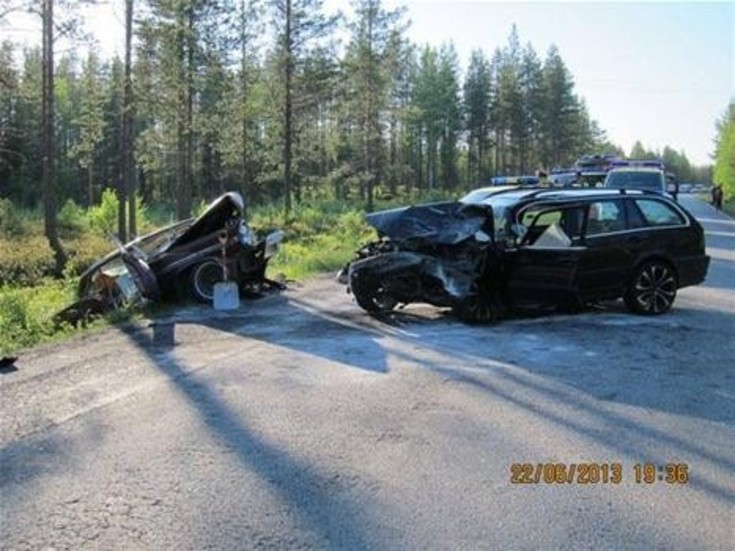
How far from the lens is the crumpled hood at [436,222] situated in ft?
33.9

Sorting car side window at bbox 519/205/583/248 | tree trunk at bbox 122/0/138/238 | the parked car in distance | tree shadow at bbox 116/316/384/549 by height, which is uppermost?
tree trunk at bbox 122/0/138/238

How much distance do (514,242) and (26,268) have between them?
18.9m

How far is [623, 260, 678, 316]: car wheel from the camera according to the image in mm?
10461

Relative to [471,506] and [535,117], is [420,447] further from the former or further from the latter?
[535,117]

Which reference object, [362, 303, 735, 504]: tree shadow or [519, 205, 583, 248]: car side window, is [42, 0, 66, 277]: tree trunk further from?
[362, 303, 735, 504]: tree shadow

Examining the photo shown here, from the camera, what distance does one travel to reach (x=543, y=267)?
10.1 meters


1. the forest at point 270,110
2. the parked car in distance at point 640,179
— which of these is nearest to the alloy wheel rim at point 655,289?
the parked car in distance at point 640,179

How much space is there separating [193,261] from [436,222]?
12.7 feet

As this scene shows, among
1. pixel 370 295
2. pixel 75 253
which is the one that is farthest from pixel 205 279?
pixel 75 253

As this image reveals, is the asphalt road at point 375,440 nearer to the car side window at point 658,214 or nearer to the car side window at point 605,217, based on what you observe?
the car side window at point 605,217

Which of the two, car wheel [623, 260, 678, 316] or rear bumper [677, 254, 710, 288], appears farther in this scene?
rear bumper [677, 254, 710, 288]

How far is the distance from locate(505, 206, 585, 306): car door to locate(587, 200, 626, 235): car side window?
0.34 m

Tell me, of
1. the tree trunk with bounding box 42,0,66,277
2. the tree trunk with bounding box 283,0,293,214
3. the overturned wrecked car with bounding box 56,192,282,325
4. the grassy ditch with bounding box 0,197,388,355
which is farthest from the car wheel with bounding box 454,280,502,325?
the tree trunk with bounding box 283,0,293,214

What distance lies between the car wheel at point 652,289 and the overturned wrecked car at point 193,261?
18.6 feet
